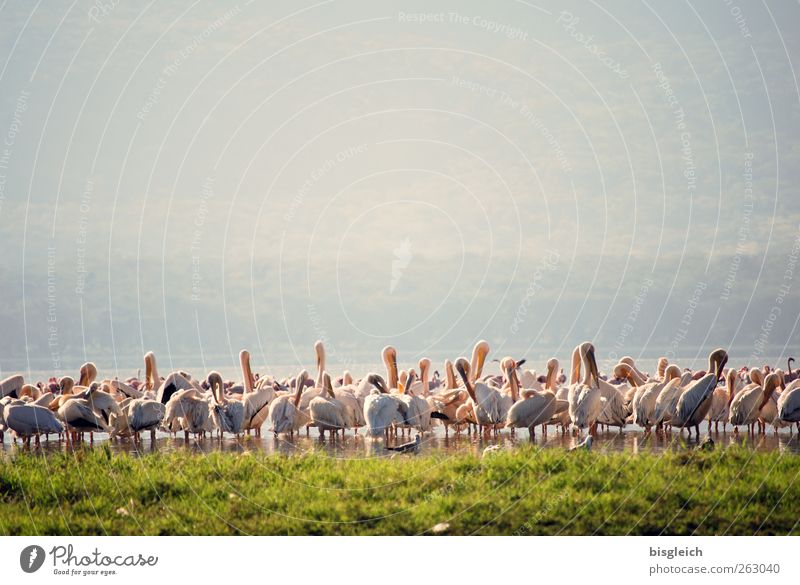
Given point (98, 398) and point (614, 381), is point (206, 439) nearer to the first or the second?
point (98, 398)

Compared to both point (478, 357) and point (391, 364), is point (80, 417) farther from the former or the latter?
point (478, 357)

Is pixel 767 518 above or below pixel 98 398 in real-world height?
below

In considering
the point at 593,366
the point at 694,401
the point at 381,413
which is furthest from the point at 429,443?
the point at 694,401

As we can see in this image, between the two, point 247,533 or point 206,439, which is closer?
point 247,533

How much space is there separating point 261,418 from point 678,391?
8.54 metres

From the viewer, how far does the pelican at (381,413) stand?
65.6 feet

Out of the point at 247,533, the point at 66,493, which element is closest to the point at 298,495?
the point at 247,533

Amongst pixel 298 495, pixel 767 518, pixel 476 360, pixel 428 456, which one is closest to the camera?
pixel 767 518

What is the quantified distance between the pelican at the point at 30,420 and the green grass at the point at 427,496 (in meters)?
5.00

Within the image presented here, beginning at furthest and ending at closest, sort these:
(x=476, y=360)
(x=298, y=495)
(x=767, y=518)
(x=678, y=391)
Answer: (x=476, y=360), (x=678, y=391), (x=298, y=495), (x=767, y=518)

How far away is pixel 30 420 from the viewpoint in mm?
20000

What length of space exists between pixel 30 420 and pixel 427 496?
982 centimetres

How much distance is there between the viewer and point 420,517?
13195 mm

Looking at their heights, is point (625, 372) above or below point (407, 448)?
above
